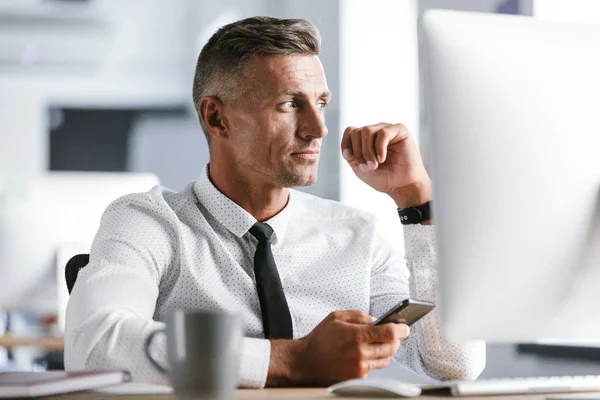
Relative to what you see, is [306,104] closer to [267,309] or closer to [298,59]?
[298,59]

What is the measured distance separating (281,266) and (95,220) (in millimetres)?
882

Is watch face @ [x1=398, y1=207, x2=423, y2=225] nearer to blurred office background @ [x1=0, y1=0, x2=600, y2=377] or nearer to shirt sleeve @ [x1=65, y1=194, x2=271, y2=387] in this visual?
shirt sleeve @ [x1=65, y1=194, x2=271, y2=387]

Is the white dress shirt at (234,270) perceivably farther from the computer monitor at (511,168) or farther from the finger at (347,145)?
the computer monitor at (511,168)

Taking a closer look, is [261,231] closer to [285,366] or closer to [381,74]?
[285,366]

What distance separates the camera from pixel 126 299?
1452 millimetres

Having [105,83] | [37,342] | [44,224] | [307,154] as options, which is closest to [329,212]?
[307,154]

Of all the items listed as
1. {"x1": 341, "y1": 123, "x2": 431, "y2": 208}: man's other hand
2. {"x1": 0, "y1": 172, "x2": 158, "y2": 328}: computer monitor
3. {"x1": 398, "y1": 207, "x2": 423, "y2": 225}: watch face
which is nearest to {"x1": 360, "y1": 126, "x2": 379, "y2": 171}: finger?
{"x1": 341, "y1": 123, "x2": 431, "y2": 208}: man's other hand

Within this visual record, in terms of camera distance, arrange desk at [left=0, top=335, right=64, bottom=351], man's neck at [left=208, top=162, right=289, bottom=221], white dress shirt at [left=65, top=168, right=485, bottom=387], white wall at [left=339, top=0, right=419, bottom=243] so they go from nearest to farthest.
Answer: white dress shirt at [left=65, top=168, right=485, bottom=387] < man's neck at [left=208, top=162, right=289, bottom=221] < desk at [left=0, top=335, right=64, bottom=351] < white wall at [left=339, top=0, right=419, bottom=243]

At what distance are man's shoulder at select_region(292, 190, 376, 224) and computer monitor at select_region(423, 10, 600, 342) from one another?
100 cm

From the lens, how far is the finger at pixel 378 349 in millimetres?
1279

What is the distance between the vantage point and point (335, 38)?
16.3 ft

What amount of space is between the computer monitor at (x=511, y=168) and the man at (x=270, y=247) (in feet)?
1.12

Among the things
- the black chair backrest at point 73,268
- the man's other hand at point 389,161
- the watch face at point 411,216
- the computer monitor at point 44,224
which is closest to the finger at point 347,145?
the man's other hand at point 389,161

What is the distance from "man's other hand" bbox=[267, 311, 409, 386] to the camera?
1274mm
